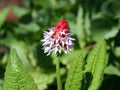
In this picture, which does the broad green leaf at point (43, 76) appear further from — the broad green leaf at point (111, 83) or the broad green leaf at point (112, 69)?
the broad green leaf at point (111, 83)

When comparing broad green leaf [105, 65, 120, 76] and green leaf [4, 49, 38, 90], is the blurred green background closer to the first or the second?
broad green leaf [105, 65, 120, 76]

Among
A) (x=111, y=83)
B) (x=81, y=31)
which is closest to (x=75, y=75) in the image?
(x=111, y=83)

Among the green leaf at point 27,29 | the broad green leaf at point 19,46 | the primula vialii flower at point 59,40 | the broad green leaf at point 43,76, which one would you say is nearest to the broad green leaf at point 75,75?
the primula vialii flower at point 59,40

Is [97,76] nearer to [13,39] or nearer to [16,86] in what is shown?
[16,86]

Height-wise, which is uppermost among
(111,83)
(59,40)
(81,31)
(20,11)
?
(20,11)

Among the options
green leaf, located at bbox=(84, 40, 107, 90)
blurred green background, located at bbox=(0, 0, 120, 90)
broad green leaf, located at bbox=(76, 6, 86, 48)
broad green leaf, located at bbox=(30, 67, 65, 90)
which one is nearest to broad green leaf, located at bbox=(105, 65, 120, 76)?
blurred green background, located at bbox=(0, 0, 120, 90)

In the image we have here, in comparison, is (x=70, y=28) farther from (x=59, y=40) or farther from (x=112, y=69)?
(x=59, y=40)
